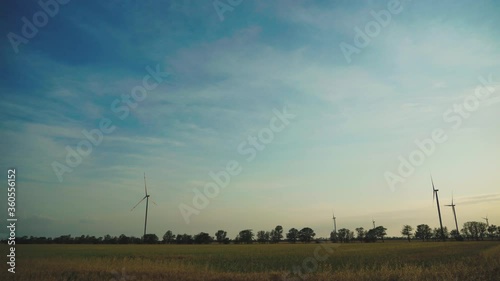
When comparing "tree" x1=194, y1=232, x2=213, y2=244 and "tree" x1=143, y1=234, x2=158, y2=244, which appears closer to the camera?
"tree" x1=143, y1=234, x2=158, y2=244

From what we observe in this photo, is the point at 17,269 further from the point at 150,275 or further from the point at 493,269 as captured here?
the point at 493,269

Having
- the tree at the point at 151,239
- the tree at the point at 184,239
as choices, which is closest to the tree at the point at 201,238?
the tree at the point at 184,239

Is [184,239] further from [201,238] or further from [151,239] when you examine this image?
[151,239]

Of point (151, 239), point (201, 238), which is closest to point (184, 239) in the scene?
point (201, 238)

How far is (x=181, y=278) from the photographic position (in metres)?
18.3

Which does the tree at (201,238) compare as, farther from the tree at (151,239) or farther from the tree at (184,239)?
the tree at (151,239)

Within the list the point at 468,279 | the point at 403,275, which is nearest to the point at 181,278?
the point at 403,275

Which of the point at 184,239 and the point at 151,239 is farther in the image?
the point at 184,239

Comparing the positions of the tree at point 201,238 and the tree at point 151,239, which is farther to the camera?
the tree at point 201,238

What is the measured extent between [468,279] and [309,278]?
831 cm

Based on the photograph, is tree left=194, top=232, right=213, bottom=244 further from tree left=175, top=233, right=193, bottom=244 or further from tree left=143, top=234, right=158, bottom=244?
tree left=143, top=234, right=158, bottom=244

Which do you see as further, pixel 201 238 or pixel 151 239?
pixel 201 238

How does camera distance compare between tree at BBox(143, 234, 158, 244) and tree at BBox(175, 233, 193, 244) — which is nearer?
tree at BBox(143, 234, 158, 244)

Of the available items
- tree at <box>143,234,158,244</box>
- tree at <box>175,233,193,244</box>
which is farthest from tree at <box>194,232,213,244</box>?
tree at <box>143,234,158,244</box>
